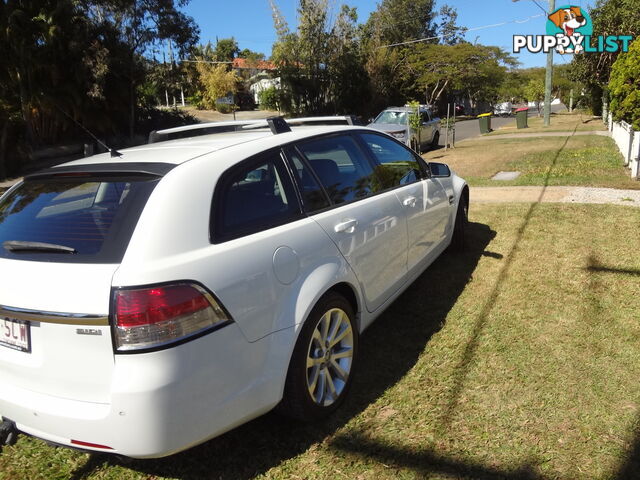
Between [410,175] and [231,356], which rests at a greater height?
[410,175]

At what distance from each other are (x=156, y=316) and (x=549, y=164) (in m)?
12.2

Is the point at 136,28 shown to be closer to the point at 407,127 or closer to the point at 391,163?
the point at 407,127

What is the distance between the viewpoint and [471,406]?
9.58ft

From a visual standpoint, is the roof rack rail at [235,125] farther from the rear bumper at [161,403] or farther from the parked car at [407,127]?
the parked car at [407,127]

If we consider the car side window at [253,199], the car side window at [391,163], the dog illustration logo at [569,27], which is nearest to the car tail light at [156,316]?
the car side window at [253,199]

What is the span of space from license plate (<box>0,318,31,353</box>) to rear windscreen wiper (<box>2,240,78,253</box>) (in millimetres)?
316

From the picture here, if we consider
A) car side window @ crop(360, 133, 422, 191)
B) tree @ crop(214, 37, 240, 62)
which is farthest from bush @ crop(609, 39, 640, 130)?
tree @ crop(214, 37, 240, 62)

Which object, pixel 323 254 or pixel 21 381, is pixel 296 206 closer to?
pixel 323 254

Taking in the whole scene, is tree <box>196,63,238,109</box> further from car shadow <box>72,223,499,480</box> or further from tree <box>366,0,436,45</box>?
car shadow <box>72,223,499,480</box>

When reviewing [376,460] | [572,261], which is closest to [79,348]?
[376,460]

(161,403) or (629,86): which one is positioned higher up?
(629,86)

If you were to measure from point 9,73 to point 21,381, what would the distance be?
20976mm

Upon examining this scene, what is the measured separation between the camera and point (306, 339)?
2.59 meters

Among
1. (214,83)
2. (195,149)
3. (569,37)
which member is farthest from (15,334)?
(214,83)
